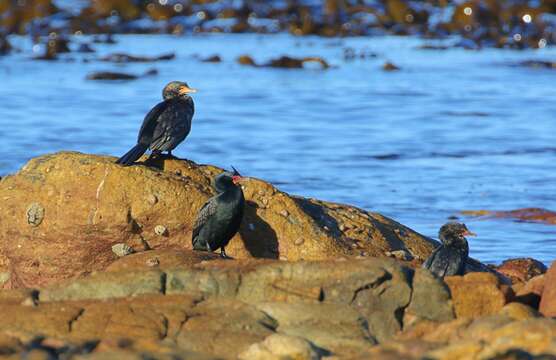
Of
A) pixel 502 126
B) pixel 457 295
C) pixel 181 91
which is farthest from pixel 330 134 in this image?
pixel 457 295

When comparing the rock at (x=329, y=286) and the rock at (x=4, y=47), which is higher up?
the rock at (x=329, y=286)

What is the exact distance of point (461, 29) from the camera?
39.6 meters

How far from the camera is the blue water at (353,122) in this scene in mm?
16578

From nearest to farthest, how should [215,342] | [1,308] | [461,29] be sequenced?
[215,342] < [1,308] < [461,29]

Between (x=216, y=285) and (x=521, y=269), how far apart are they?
164 inches

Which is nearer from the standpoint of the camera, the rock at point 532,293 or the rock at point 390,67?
the rock at point 532,293

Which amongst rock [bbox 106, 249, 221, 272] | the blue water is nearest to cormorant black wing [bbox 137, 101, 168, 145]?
rock [bbox 106, 249, 221, 272]

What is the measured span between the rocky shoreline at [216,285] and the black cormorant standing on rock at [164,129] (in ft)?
0.46

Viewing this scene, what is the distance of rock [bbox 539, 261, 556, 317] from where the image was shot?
779cm

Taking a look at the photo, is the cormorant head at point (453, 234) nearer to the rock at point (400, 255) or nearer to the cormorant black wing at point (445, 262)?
the cormorant black wing at point (445, 262)

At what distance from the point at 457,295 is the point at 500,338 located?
1.39 metres

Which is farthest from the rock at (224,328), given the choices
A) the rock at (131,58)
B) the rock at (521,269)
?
the rock at (131,58)

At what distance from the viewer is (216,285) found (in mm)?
7262

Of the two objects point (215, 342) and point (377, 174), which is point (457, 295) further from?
point (377, 174)
